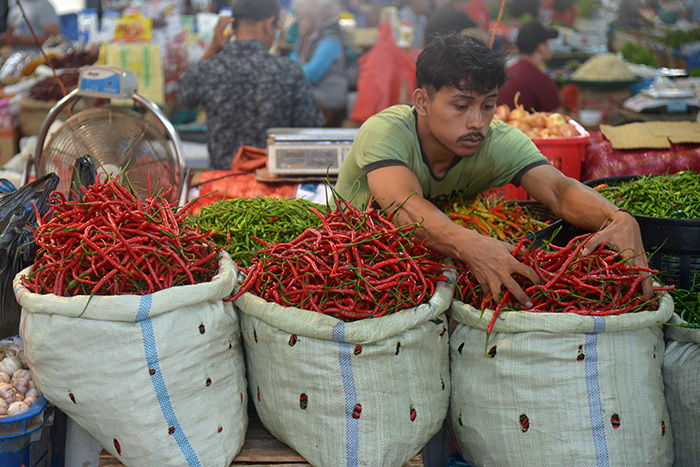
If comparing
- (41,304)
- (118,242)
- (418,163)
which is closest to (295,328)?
(118,242)

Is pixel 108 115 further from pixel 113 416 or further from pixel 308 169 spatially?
pixel 113 416

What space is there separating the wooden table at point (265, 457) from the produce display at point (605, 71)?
5.00 meters

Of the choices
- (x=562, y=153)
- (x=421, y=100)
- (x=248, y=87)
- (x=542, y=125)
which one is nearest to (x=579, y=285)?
(x=421, y=100)

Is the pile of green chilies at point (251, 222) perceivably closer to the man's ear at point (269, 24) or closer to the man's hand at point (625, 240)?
the man's hand at point (625, 240)

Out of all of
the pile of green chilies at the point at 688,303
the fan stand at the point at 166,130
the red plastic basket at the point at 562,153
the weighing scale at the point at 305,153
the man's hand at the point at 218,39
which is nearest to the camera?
the pile of green chilies at the point at 688,303

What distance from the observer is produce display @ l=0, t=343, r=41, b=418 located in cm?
184

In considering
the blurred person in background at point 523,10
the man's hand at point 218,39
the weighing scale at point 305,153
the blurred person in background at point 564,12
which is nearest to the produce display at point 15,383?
the weighing scale at point 305,153

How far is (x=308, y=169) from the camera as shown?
3.54 meters

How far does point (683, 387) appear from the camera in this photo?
1.96m

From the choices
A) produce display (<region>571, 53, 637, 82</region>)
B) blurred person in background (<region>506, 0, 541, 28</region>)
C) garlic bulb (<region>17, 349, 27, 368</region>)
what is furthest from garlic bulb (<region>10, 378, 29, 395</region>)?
blurred person in background (<region>506, 0, 541, 28</region>)

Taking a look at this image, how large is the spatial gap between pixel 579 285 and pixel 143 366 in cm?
123

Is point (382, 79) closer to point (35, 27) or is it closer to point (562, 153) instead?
point (562, 153)

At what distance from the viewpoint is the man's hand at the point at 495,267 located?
1776 mm

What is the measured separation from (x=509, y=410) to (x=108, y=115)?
2.02 metres
